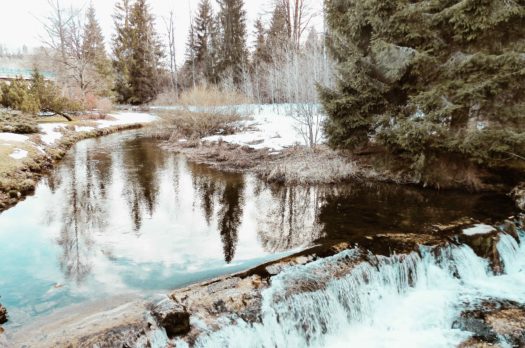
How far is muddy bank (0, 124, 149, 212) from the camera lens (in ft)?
28.3

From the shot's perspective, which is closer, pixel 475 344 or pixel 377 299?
pixel 475 344

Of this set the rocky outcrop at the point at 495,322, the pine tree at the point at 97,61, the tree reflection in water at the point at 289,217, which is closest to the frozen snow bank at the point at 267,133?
the tree reflection in water at the point at 289,217

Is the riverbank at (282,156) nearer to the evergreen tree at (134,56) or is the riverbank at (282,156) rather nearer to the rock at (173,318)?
the rock at (173,318)

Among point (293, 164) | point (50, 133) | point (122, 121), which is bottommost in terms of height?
point (293, 164)

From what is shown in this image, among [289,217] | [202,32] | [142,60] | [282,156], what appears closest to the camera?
[289,217]

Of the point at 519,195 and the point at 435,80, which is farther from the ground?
the point at 435,80

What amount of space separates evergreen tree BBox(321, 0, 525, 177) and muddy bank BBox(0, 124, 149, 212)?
27.9ft

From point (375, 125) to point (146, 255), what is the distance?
267 inches

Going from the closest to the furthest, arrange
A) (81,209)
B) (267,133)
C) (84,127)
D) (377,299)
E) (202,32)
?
(377,299), (81,209), (267,133), (84,127), (202,32)

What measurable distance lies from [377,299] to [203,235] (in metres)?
3.34

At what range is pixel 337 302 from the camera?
4793mm

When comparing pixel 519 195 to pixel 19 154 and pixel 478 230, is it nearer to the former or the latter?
pixel 478 230

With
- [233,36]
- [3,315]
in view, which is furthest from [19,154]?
[233,36]

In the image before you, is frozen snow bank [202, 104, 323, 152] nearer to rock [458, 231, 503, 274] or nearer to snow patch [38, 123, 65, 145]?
snow patch [38, 123, 65, 145]
